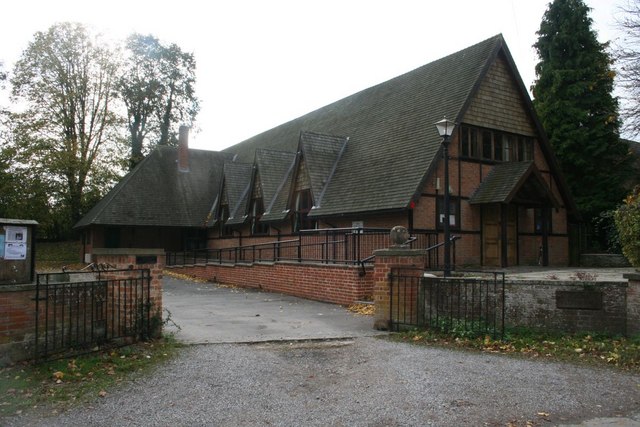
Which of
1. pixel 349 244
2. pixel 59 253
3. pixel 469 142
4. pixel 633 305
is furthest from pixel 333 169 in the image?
pixel 59 253

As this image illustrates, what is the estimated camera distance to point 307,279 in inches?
629

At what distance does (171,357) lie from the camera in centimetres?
780

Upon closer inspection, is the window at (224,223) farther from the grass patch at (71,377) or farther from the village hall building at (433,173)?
the grass patch at (71,377)

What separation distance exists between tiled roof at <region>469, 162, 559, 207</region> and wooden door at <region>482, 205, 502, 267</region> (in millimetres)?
755

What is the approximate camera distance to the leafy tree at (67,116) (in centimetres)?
3356

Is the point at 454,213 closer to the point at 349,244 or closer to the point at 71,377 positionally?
the point at 349,244

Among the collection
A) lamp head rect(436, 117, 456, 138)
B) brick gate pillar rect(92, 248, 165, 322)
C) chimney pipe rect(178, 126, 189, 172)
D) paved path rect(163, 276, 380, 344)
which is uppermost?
chimney pipe rect(178, 126, 189, 172)

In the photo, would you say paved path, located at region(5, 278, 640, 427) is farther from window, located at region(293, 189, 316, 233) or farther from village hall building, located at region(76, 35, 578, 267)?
window, located at region(293, 189, 316, 233)

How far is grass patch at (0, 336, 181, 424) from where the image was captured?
230 inches

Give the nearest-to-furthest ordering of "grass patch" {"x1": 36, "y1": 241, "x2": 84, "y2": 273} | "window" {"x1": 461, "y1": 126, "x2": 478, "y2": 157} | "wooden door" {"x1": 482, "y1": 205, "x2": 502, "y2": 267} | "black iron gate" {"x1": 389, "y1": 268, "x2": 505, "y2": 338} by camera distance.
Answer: "black iron gate" {"x1": 389, "y1": 268, "x2": 505, "y2": 338} < "wooden door" {"x1": 482, "y1": 205, "x2": 502, "y2": 267} < "window" {"x1": 461, "y1": 126, "x2": 478, "y2": 157} < "grass patch" {"x1": 36, "y1": 241, "x2": 84, "y2": 273}

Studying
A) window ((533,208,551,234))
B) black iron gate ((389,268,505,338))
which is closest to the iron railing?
black iron gate ((389,268,505,338))

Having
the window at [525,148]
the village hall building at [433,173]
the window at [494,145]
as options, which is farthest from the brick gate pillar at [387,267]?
the window at [525,148]

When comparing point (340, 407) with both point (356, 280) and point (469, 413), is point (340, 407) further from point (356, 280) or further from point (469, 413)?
point (356, 280)

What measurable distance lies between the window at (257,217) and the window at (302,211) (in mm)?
3268
